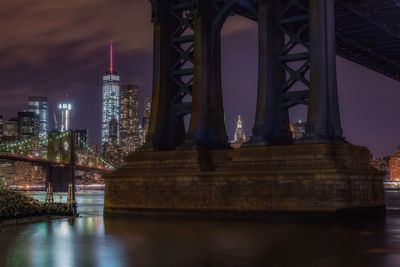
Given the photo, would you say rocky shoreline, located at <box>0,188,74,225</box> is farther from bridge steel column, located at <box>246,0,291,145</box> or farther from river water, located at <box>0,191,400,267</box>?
bridge steel column, located at <box>246,0,291,145</box>

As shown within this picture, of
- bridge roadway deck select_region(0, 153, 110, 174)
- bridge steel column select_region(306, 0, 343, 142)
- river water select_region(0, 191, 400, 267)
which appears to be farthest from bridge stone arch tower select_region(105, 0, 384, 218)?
bridge roadway deck select_region(0, 153, 110, 174)

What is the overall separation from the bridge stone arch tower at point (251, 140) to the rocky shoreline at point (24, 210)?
3.59 meters

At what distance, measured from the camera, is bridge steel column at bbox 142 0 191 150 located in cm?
4528

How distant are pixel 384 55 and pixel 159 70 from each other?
112 ft

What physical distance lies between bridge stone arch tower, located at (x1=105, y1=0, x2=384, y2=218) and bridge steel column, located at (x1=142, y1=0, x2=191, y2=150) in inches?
2.8

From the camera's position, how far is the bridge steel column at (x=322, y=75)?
3731 cm

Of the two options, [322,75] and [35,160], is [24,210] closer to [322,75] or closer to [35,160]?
[322,75]

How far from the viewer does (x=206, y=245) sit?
23.1 m

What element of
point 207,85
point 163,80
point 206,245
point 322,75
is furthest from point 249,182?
point 206,245

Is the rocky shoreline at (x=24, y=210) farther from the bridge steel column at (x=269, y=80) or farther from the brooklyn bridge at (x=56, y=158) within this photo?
the brooklyn bridge at (x=56, y=158)

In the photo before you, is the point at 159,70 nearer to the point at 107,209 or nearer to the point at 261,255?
the point at 107,209

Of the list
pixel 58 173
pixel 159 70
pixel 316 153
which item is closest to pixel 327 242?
pixel 316 153

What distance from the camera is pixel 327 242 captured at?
23.8 metres

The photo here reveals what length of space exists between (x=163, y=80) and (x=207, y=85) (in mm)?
4160
